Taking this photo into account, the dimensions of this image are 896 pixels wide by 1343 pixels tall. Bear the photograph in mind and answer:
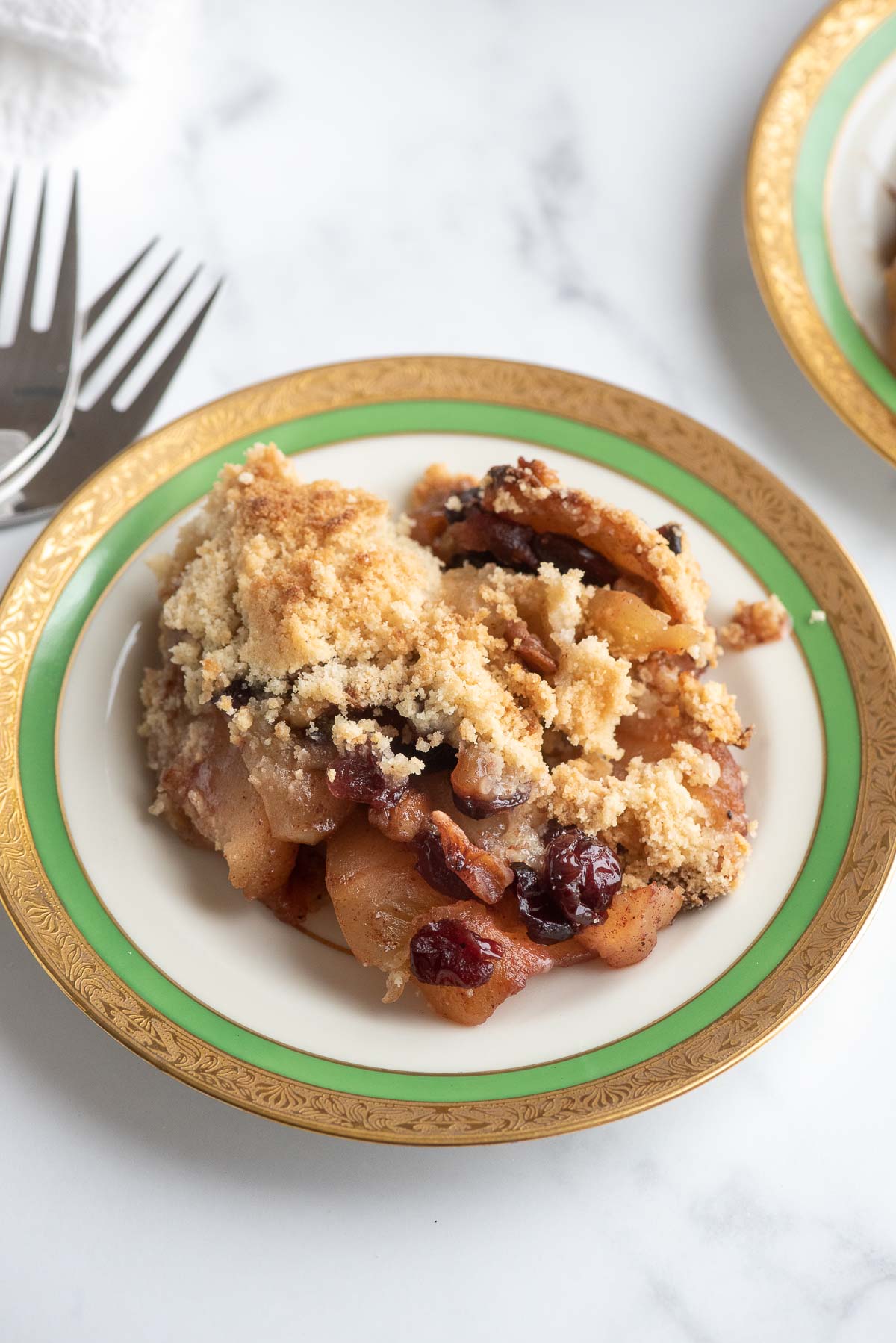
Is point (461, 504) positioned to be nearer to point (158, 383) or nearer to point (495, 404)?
point (495, 404)

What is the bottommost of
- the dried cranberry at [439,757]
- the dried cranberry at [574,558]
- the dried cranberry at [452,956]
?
the dried cranberry at [452,956]

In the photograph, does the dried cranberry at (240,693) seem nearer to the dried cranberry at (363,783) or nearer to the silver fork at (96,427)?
the dried cranberry at (363,783)

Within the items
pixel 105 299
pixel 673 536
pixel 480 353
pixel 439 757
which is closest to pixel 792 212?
pixel 480 353

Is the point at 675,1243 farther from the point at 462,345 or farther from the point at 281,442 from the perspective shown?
the point at 462,345

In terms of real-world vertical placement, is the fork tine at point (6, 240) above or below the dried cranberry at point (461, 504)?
below

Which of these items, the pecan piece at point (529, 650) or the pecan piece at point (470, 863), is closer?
the pecan piece at point (470, 863)

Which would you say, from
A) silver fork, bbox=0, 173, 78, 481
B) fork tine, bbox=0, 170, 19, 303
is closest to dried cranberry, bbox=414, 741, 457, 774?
silver fork, bbox=0, 173, 78, 481

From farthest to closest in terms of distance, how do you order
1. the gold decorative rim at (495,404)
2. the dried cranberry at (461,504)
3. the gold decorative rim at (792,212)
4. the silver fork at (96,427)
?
the gold decorative rim at (792,212) → the silver fork at (96,427) → the dried cranberry at (461,504) → the gold decorative rim at (495,404)

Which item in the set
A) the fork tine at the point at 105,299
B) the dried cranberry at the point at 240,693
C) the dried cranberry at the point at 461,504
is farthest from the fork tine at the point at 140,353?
the dried cranberry at the point at 240,693
